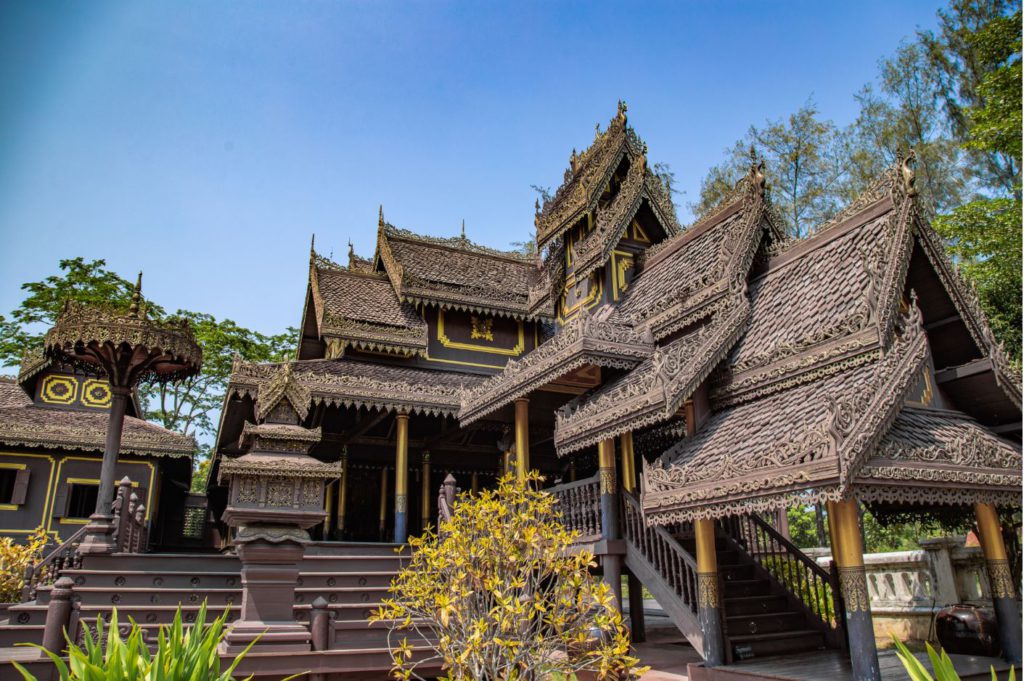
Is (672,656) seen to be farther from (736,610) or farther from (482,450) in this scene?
(482,450)

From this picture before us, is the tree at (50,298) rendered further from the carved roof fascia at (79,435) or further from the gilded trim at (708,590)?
the gilded trim at (708,590)

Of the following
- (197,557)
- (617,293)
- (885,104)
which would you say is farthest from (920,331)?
(885,104)

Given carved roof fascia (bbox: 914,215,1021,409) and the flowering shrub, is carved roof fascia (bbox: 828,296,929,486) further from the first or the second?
the flowering shrub

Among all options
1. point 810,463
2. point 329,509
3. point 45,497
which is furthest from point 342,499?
point 810,463

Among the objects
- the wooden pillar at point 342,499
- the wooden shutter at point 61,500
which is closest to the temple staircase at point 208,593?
the wooden pillar at point 342,499

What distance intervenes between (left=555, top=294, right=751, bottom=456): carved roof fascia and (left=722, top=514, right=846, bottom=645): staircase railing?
289 centimetres

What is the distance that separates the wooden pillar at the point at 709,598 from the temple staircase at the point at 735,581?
0.14m

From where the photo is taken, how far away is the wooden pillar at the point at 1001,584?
6.98 m

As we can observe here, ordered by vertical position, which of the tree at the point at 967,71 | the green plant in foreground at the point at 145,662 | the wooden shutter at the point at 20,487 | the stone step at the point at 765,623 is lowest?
the stone step at the point at 765,623

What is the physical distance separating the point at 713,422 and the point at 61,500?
19446mm

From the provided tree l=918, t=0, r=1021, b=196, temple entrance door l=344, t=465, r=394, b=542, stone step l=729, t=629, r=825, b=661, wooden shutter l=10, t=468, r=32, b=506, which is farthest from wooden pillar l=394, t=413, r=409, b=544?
tree l=918, t=0, r=1021, b=196

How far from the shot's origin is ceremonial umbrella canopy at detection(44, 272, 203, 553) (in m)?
11.5

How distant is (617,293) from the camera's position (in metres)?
12.4

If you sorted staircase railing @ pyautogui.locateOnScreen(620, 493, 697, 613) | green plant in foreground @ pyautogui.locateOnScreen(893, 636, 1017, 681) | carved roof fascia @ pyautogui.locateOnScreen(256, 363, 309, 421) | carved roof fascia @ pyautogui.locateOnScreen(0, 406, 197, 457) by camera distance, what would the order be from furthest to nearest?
carved roof fascia @ pyautogui.locateOnScreen(0, 406, 197, 457) < carved roof fascia @ pyautogui.locateOnScreen(256, 363, 309, 421) < staircase railing @ pyautogui.locateOnScreen(620, 493, 697, 613) < green plant in foreground @ pyautogui.locateOnScreen(893, 636, 1017, 681)
